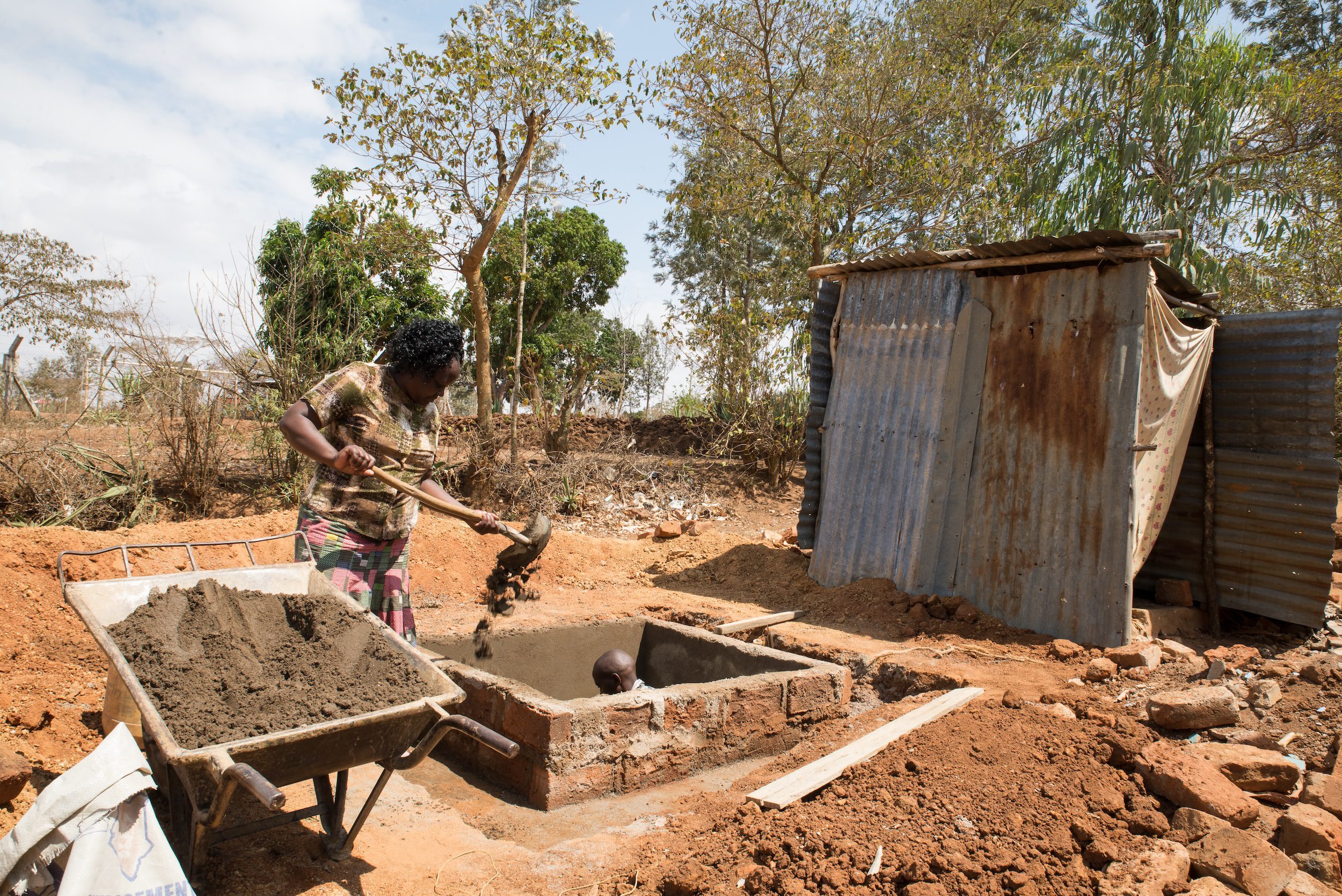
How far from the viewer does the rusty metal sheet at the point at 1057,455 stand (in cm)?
523

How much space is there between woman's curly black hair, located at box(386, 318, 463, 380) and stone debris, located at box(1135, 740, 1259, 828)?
129 inches

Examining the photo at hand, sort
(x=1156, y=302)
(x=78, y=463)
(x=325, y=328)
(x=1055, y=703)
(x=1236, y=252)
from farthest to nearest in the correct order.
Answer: (x=1236, y=252) → (x=325, y=328) → (x=78, y=463) → (x=1156, y=302) → (x=1055, y=703)

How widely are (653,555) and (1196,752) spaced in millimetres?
Answer: 5405

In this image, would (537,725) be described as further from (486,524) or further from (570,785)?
(486,524)

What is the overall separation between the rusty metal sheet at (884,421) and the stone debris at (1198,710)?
2571mm

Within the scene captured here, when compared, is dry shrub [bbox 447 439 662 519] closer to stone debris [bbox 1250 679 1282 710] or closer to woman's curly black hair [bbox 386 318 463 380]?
woman's curly black hair [bbox 386 318 463 380]

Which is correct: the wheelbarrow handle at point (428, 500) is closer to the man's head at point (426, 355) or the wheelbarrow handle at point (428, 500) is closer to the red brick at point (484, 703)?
the man's head at point (426, 355)

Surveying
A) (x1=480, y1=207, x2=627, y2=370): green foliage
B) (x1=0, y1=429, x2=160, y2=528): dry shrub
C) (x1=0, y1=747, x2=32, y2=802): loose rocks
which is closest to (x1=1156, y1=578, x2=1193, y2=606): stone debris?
(x1=0, y1=747, x2=32, y2=802): loose rocks

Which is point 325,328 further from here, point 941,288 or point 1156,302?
point 1156,302

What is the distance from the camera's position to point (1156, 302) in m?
5.32

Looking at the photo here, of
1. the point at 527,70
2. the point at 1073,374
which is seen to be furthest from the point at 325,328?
the point at 1073,374

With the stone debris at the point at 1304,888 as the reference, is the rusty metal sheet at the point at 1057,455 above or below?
above

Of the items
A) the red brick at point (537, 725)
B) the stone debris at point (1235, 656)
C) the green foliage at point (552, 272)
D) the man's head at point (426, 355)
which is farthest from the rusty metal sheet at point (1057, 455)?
the green foliage at point (552, 272)

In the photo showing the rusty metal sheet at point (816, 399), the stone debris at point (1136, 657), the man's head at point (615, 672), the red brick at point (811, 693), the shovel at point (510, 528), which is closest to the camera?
the shovel at point (510, 528)
